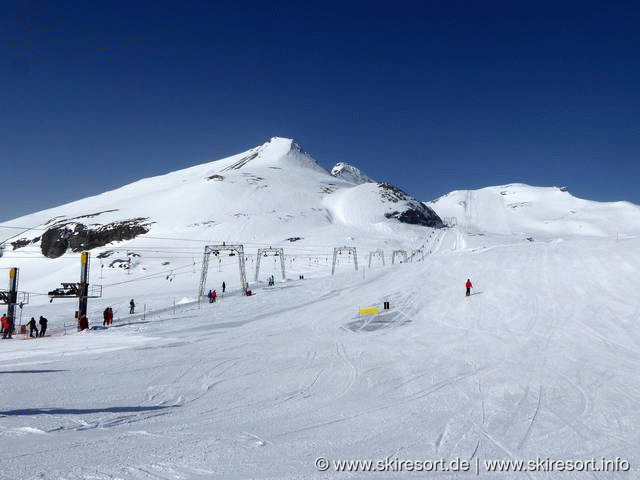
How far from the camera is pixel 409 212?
398 feet

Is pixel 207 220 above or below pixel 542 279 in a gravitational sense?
above

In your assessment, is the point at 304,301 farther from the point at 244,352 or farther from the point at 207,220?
the point at 207,220


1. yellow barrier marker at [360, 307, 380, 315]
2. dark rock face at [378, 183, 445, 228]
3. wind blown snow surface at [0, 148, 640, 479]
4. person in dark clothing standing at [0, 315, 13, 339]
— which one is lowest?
person in dark clothing standing at [0, 315, 13, 339]

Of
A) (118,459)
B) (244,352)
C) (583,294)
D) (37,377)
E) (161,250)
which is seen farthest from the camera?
(161,250)

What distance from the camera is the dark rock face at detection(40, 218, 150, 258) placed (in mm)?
103125

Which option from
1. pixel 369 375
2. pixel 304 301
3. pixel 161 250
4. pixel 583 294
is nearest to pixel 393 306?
pixel 304 301

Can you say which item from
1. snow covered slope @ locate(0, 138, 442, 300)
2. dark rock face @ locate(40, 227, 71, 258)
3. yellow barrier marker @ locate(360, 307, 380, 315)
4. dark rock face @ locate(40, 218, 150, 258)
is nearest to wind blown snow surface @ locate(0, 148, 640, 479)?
yellow barrier marker @ locate(360, 307, 380, 315)

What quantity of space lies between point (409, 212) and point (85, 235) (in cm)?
8366

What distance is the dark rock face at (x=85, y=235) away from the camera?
103125 millimetres

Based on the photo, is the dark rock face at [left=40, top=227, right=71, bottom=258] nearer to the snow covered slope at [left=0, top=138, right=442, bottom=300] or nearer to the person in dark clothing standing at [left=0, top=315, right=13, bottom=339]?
the snow covered slope at [left=0, top=138, right=442, bottom=300]

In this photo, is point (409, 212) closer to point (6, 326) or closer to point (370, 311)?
point (370, 311)

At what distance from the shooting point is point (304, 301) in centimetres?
3266

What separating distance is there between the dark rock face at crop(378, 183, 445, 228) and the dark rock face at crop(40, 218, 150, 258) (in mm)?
63943

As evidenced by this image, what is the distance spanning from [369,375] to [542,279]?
22.4 metres
